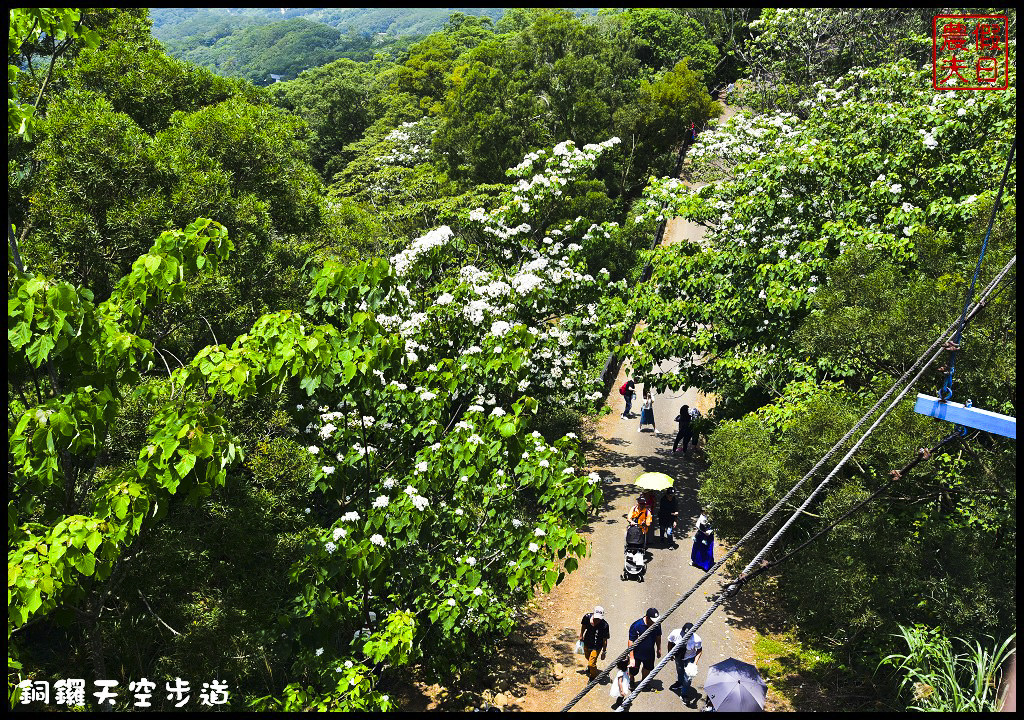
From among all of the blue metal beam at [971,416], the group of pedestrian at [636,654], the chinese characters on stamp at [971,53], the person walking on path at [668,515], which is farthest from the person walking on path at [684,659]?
the chinese characters on stamp at [971,53]

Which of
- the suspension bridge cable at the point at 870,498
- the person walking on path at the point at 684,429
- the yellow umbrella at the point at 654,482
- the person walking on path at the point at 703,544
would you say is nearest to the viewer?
the suspension bridge cable at the point at 870,498

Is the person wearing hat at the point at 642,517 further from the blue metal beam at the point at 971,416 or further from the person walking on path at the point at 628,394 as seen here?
the blue metal beam at the point at 971,416

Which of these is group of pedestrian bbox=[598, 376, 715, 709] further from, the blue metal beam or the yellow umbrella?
the blue metal beam

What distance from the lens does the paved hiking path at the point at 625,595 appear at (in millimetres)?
11445

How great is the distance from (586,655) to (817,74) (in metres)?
23.3

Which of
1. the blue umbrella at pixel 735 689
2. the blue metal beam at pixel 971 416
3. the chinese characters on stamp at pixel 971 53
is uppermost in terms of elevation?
the chinese characters on stamp at pixel 971 53

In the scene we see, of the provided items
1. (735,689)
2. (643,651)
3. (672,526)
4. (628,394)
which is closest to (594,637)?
(643,651)

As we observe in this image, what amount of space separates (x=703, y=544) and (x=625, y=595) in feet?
5.42

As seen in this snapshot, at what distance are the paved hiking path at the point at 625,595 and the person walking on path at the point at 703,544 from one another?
234 millimetres

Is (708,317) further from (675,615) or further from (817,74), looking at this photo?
(817,74)

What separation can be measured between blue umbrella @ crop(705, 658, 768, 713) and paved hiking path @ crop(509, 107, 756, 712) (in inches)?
44.7

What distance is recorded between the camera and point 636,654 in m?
10.9

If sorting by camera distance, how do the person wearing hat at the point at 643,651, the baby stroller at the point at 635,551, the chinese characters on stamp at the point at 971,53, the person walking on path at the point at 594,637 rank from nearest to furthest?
the person wearing hat at the point at 643,651 → the person walking on path at the point at 594,637 → the baby stroller at the point at 635,551 → the chinese characters on stamp at the point at 971,53

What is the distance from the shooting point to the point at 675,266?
15.3 meters
